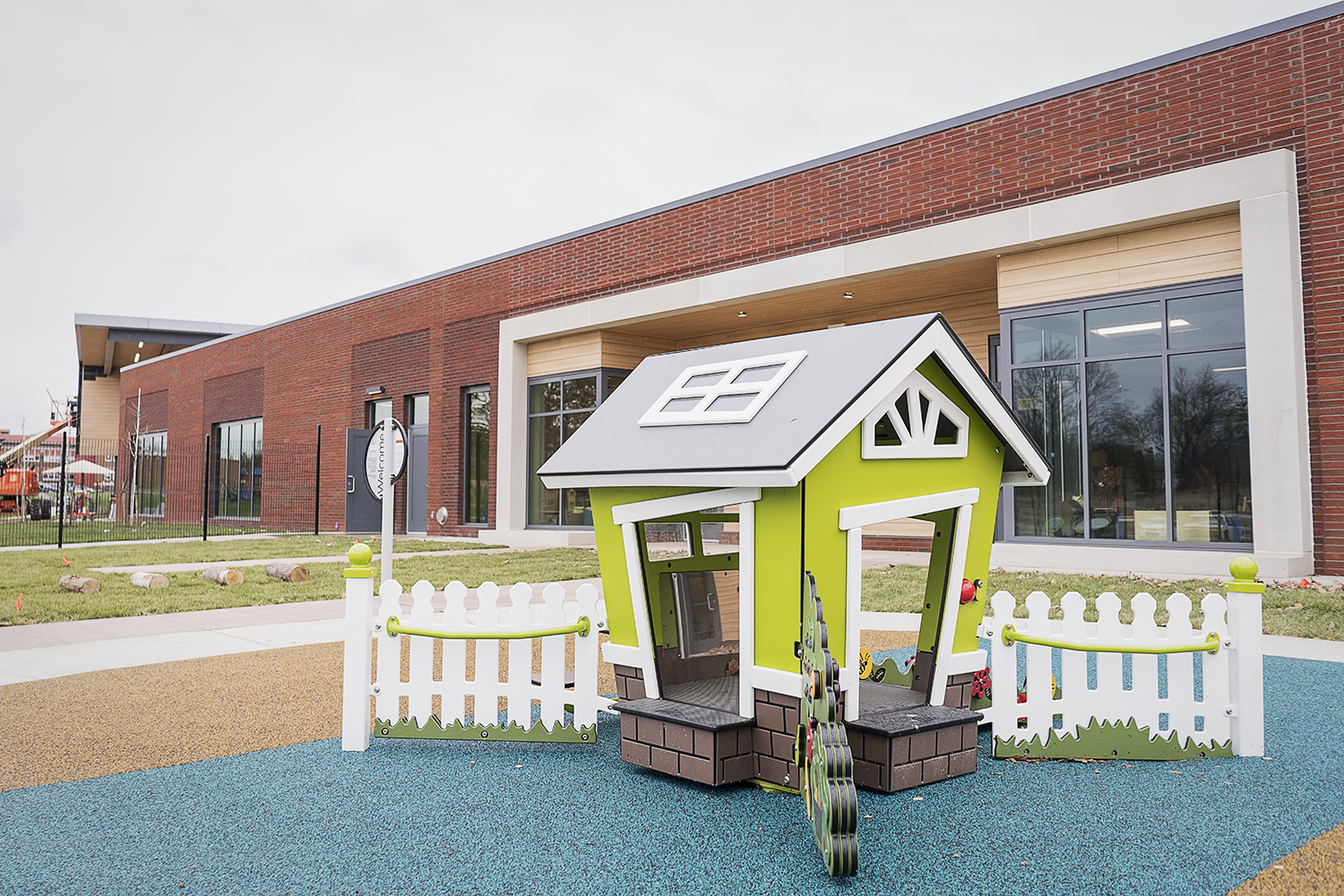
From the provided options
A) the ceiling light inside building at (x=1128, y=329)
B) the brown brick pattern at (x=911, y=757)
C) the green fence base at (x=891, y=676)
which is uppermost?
the ceiling light inside building at (x=1128, y=329)

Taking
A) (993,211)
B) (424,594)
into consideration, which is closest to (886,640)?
(424,594)

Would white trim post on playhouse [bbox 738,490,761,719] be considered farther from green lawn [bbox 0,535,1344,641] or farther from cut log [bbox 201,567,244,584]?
cut log [bbox 201,567,244,584]

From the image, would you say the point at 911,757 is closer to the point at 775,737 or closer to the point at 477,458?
the point at 775,737

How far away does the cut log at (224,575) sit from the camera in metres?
11.9

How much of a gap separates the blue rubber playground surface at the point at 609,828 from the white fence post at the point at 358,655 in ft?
0.43

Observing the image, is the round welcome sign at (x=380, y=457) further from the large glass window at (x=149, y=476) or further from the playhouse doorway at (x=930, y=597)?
the large glass window at (x=149, y=476)

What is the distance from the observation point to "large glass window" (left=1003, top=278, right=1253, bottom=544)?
1052 cm

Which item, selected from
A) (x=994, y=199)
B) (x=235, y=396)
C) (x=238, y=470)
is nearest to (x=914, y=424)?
(x=994, y=199)

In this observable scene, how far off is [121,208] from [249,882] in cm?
3237

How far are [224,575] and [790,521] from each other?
10907 mm

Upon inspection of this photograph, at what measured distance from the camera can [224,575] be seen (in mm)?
11992

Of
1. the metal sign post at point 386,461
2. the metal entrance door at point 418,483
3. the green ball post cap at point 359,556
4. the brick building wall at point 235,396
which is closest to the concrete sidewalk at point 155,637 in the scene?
the metal sign post at point 386,461

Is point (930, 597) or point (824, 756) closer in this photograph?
point (824, 756)

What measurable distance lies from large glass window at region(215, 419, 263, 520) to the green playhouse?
26028 mm
